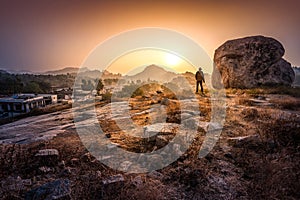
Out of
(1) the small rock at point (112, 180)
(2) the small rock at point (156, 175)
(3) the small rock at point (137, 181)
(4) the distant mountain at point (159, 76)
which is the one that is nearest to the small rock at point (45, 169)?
(1) the small rock at point (112, 180)

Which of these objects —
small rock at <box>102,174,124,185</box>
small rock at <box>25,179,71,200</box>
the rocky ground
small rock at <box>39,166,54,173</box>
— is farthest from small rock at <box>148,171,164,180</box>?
small rock at <box>39,166,54,173</box>

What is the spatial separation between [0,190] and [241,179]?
16.1 feet

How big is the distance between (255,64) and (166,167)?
1945cm

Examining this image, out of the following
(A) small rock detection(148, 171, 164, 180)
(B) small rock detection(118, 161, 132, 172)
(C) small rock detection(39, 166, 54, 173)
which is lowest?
(A) small rock detection(148, 171, 164, 180)

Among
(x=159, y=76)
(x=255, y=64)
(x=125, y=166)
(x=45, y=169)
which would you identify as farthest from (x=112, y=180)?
(x=159, y=76)

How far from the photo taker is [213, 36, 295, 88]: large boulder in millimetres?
20547

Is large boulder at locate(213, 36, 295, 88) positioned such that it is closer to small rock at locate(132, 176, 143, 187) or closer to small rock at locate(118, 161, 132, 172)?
small rock at locate(118, 161, 132, 172)

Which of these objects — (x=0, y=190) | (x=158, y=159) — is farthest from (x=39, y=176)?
(x=158, y=159)

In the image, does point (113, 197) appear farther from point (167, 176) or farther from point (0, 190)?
point (0, 190)

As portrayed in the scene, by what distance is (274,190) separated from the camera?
405cm

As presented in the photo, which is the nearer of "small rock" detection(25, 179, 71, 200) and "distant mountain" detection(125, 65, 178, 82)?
"small rock" detection(25, 179, 71, 200)

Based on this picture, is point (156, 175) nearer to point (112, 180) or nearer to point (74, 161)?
point (112, 180)

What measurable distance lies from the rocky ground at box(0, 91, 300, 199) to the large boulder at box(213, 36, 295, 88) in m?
14.0

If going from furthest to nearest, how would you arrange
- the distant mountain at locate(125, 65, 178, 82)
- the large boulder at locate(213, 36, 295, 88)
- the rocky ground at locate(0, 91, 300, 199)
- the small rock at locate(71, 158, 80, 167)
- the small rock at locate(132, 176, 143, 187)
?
the distant mountain at locate(125, 65, 178, 82)
the large boulder at locate(213, 36, 295, 88)
the small rock at locate(71, 158, 80, 167)
the small rock at locate(132, 176, 143, 187)
the rocky ground at locate(0, 91, 300, 199)
